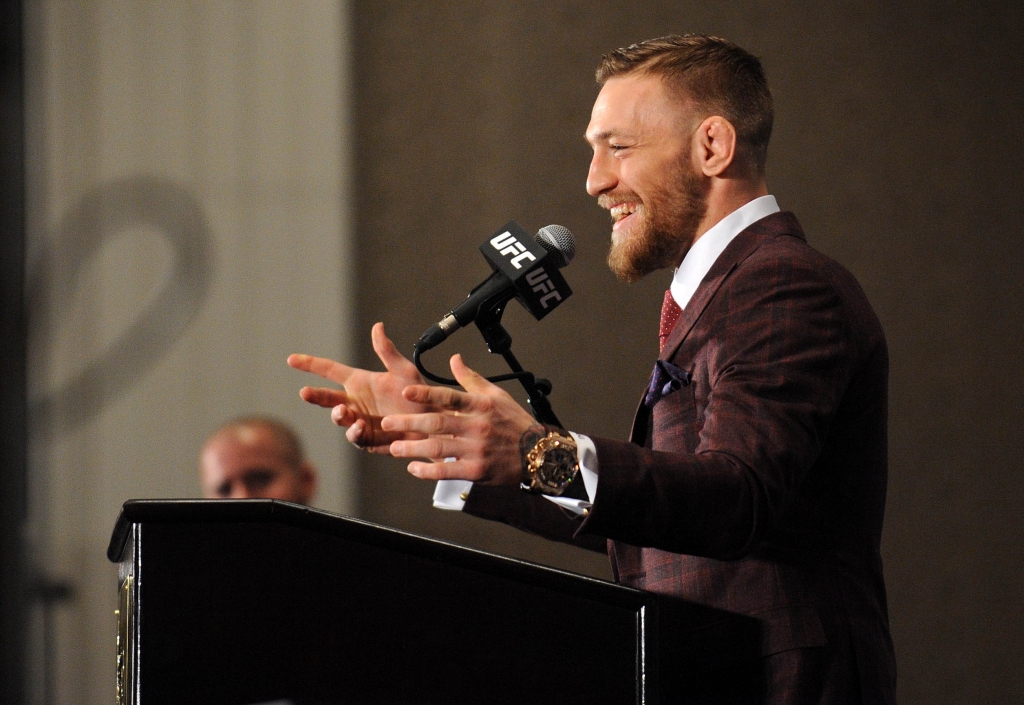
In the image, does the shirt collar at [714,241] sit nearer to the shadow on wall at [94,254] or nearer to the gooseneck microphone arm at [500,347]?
the gooseneck microphone arm at [500,347]

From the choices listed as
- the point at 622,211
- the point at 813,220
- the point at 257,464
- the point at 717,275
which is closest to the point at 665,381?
the point at 717,275

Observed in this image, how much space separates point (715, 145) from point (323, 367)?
0.60 m

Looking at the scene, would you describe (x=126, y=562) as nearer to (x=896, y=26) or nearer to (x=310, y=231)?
(x=310, y=231)

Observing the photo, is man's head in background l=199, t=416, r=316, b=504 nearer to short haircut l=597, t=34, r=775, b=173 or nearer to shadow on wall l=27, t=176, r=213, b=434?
shadow on wall l=27, t=176, r=213, b=434

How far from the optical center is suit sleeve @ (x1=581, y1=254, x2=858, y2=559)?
1001mm

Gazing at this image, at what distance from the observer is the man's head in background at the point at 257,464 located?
8.83 feet

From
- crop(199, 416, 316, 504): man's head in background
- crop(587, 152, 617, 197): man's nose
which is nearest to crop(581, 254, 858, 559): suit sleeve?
crop(587, 152, 617, 197): man's nose

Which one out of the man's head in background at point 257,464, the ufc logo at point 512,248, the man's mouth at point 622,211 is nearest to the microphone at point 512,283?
the ufc logo at point 512,248

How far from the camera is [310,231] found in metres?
3.25

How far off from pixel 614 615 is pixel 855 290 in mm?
524

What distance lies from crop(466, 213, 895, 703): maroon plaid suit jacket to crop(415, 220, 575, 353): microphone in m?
0.16

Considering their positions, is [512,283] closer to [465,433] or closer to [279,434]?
[465,433]

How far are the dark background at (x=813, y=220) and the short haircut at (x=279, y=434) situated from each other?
1.45 feet

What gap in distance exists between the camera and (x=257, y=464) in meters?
2.72
